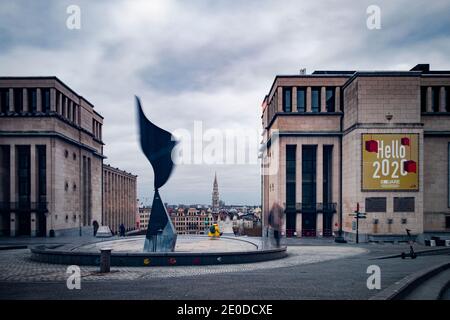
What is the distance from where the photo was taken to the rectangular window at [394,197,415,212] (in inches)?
1533

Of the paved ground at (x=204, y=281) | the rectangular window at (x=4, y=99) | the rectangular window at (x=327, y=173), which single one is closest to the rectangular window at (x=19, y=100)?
the rectangular window at (x=4, y=99)

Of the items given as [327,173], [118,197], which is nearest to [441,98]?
[327,173]

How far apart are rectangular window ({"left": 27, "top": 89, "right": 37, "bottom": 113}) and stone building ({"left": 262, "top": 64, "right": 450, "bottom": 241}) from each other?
3224 cm

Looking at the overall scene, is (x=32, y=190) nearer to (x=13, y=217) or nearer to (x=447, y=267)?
(x=13, y=217)

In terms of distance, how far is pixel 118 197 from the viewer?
9394 cm

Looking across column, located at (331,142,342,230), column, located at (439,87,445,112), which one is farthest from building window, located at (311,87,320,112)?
column, located at (439,87,445,112)

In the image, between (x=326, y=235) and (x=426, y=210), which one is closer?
(x=426, y=210)

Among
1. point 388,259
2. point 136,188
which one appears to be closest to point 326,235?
point 388,259

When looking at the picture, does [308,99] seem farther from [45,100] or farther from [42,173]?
[42,173]

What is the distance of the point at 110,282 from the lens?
48.9ft

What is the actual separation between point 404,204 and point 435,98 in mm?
16187

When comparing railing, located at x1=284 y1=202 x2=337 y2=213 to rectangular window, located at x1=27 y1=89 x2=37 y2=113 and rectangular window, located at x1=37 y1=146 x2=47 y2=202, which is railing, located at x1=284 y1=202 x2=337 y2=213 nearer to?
rectangular window, located at x1=37 y1=146 x2=47 y2=202

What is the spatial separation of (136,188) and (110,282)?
106400mm

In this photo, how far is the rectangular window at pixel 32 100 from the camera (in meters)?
46.3
